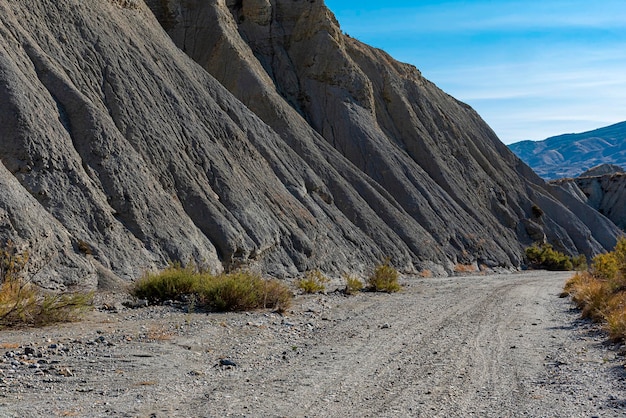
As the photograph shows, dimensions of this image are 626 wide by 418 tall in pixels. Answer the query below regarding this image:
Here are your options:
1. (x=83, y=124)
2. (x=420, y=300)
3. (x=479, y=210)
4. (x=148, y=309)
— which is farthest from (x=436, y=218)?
(x=148, y=309)

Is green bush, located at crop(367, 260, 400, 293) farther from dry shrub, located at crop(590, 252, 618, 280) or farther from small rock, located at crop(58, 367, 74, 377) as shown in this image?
small rock, located at crop(58, 367, 74, 377)

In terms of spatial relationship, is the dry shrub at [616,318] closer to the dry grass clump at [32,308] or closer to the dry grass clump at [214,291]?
the dry grass clump at [214,291]

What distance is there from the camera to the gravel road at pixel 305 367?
6.76 meters

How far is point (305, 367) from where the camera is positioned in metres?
8.75

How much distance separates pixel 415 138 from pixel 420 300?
28406 mm

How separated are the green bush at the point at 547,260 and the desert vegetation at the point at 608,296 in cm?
2024

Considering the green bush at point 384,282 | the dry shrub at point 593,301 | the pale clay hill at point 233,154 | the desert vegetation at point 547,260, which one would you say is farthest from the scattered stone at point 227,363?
the desert vegetation at point 547,260

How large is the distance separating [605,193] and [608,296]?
61.7m

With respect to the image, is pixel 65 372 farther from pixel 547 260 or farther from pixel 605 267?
pixel 547 260

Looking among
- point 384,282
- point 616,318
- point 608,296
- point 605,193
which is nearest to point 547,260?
point 384,282

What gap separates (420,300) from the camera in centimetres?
1817

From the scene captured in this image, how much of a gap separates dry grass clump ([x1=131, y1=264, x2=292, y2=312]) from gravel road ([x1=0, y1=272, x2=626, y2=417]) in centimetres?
76

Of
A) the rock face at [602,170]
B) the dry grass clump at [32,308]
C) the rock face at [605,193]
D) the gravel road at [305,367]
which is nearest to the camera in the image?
the gravel road at [305,367]

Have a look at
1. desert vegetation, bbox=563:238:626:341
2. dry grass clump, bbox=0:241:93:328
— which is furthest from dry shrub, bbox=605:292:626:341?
dry grass clump, bbox=0:241:93:328
